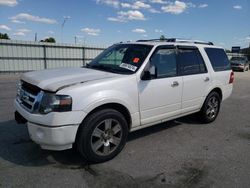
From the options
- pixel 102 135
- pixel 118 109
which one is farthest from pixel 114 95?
pixel 102 135

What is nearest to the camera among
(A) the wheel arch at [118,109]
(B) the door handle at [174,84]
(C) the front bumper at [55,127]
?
(C) the front bumper at [55,127]

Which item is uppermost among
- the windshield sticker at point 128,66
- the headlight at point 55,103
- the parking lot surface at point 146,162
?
the windshield sticker at point 128,66

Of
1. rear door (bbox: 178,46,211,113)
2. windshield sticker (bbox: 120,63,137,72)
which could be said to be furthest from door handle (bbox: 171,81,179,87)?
windshield sticker (bbox: 120,63,137,72)

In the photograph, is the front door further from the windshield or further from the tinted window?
the windshield

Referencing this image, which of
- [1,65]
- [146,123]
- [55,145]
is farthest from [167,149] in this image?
[1,65]

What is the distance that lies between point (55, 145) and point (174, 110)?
95.8 inches

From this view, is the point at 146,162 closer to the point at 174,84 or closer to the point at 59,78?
the point at 174,84

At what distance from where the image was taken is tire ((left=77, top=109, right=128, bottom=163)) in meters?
3.27

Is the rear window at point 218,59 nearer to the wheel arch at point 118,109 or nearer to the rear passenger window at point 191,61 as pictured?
the rear passenger window at point 191,61

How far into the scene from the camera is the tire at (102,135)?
3.27m

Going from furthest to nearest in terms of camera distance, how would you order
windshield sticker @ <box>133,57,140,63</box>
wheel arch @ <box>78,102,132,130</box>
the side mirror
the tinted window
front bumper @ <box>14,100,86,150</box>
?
the tinted window < windshield sticker @ <box>133,57,140,63</box> < the side mirror < wheel arch @ <box>78,102,132,130</box> < front bumper @ <box>14,100,86,150</box>

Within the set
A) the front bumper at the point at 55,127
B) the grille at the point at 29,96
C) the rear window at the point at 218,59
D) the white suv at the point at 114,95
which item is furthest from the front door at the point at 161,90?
the grille at the point at 29,96

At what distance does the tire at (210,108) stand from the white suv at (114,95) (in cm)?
8

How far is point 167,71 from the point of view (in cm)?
435
